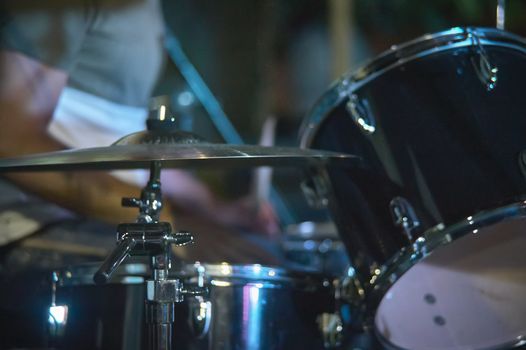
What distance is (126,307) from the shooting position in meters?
1.38

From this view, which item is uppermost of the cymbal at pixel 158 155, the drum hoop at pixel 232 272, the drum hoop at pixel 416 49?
the drum hoop at pixel 416 49

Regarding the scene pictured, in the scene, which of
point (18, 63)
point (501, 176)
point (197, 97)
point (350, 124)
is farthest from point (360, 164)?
point (197, 97)

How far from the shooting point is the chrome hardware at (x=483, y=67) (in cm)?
137

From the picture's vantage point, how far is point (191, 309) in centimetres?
138

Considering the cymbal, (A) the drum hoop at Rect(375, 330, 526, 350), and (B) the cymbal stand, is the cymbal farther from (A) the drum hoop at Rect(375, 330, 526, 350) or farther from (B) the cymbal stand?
(A) the drum hoop at Rect(375, 330, 526, 350)

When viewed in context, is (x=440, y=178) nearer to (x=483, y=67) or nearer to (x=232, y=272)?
(x=483, y=67)

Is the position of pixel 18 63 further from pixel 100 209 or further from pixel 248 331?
pixel 248 331

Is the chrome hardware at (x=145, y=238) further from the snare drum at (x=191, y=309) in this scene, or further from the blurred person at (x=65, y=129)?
the blurred person at (x=65, y=129)

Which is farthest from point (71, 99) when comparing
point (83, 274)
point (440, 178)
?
point (440, 178)

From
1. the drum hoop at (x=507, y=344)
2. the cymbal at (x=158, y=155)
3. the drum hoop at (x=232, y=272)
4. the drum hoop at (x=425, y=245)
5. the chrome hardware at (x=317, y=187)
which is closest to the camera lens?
the cymbal at (x=158, y=155)

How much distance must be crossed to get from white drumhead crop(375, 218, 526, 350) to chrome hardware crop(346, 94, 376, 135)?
31cm

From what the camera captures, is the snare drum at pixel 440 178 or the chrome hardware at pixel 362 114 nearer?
the snare drum at pixel 440 178

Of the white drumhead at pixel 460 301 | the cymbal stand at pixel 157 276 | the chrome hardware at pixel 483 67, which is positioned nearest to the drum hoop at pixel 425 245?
the white drumhead at pixel 460 301

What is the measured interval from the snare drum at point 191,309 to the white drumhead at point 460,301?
0.27m
